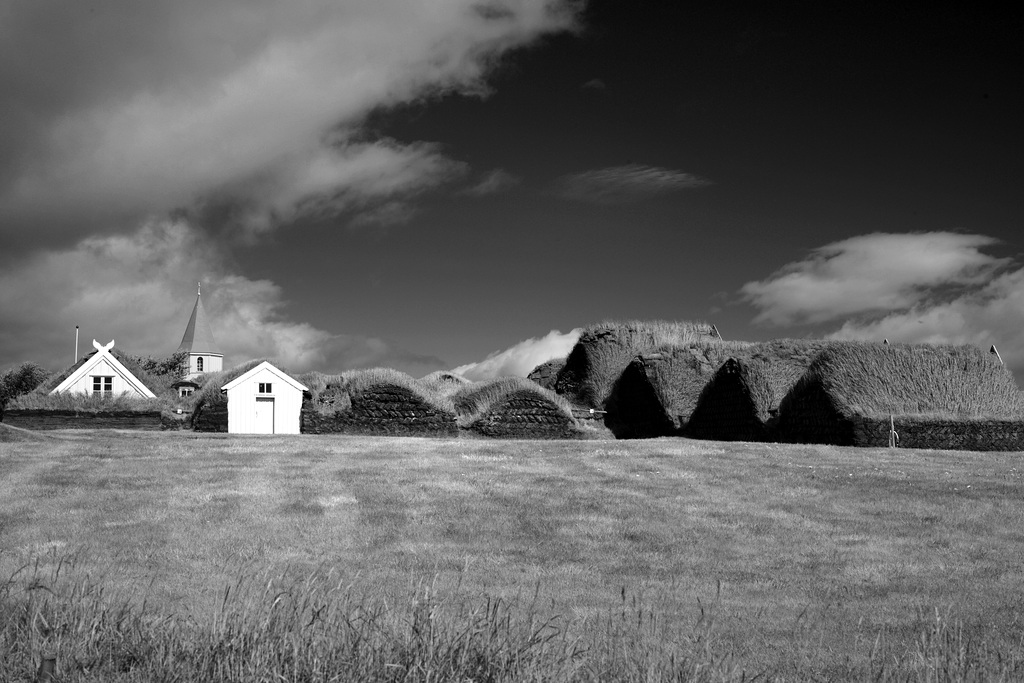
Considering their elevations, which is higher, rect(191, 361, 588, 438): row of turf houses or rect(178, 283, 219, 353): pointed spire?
rect(178, 283, 219, 353): pointed spire

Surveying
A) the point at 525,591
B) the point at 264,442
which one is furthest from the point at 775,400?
the point at 525,591

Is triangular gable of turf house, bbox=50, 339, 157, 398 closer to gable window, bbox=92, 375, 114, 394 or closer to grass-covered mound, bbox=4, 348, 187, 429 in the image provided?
gable window, bbox=92, 375, 114, 394

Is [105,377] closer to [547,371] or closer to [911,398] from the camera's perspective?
[547,371]

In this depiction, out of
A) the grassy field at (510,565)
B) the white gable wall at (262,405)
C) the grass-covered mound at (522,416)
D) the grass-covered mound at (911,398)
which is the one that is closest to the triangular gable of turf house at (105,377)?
the white gable wall at (262,405)

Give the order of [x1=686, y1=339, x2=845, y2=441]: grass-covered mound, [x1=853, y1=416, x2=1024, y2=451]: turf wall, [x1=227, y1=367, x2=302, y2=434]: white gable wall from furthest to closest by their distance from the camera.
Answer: [x1=227, y1=367, x2=302, y2=434]: white gable wall
[x1=686, y1=339, x2=845, y2=441]: grass-covered mound
[x1=853, y1=416, x2=1024, y2=451]: turf wall

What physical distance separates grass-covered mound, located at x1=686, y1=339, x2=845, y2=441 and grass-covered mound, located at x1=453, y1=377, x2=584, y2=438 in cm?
583

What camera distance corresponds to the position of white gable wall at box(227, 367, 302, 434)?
31.8 metres

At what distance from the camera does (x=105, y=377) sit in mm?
46812

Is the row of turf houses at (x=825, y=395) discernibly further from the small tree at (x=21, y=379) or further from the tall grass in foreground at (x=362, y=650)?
the small tree at (x=21, y=379)

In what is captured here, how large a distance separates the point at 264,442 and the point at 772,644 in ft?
50.4

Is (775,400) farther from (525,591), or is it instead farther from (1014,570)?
(525,591)

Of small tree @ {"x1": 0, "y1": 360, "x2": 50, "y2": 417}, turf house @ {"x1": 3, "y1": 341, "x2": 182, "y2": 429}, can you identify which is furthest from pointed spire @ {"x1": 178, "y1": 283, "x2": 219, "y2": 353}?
turf house @ {"x1": 3, "y1": 341, "x2": 182, "y2": 429}

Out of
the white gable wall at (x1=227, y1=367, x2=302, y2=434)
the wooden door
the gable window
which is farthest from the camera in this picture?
the gable window

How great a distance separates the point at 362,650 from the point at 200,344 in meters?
93.4
